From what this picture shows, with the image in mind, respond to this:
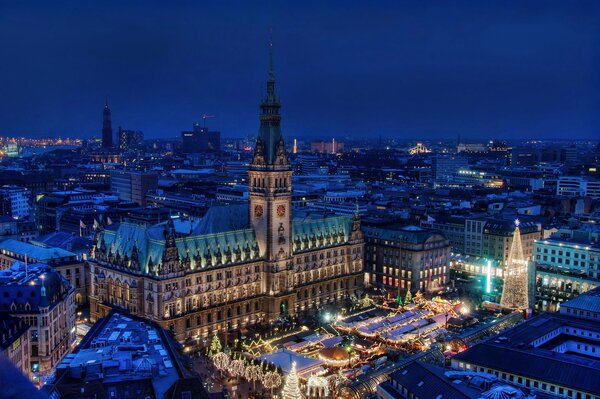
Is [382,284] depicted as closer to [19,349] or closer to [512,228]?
[512,228]

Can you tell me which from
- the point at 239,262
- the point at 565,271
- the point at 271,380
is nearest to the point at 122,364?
the point at 271,380

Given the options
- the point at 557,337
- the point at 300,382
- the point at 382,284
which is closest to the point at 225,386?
the point at 300,382

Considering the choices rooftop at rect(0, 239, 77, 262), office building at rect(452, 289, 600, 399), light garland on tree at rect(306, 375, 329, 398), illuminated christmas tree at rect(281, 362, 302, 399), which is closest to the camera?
office building at rect(452, 289, 600, 399)

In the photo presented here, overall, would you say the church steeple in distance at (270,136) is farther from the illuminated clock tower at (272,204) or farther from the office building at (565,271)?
the office building at (565,271)

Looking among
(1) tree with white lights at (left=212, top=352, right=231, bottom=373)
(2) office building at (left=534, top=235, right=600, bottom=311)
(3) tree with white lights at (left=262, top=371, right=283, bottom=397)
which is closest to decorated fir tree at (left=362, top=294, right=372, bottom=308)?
(2) office building at (left=534, top=235, right=600, bottom=311)

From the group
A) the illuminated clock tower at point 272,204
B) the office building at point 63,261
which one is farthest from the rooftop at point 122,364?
the office building at point 63,261

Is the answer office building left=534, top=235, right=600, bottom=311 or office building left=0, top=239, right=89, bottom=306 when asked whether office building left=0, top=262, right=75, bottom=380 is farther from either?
office building left=534, top=235, right=600, bottom=311
